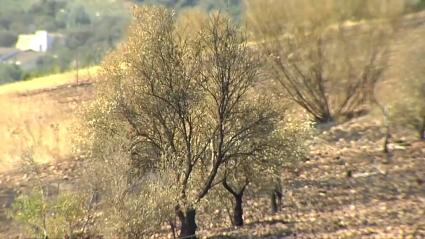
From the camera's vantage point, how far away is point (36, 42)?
116m

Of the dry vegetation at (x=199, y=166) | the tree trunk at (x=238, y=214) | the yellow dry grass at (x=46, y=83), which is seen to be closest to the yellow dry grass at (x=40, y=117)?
the yellow dry grass at (x=46, y=83)

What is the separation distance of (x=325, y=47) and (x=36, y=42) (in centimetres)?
8969

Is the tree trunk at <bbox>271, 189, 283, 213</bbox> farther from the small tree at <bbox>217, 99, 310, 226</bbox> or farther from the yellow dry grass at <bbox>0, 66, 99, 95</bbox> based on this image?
the yellow dry grass at <bbox>0, 66, 99, 95</bbox>

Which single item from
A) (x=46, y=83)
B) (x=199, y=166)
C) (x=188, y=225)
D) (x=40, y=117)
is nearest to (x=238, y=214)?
(x=188, y=225)

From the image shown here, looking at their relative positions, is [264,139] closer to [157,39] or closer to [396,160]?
[157,39]

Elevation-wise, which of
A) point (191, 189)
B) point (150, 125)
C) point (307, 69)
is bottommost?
point (191, 189)

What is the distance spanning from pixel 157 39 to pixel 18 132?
2528 cm

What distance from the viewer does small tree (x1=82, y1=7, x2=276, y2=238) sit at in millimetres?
15914

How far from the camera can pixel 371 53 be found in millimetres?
31094

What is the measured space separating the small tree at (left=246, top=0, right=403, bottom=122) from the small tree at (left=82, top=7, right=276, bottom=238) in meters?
14.4

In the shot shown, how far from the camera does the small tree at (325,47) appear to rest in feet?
102

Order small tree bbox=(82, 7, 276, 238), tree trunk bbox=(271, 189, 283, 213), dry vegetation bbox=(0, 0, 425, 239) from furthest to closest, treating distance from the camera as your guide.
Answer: tree trunk bbox=(271, 189, 283, 213), small tree bbox=(82, 7, 276, 238), dry vegetation bbox=(0, 0, 425, 239)

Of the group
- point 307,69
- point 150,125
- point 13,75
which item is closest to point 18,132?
point 307,69

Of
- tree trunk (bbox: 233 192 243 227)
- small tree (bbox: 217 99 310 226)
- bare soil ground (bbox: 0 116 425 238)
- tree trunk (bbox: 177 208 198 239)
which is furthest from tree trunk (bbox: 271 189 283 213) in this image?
tree trunk (bbox: 177 208 198 239)
